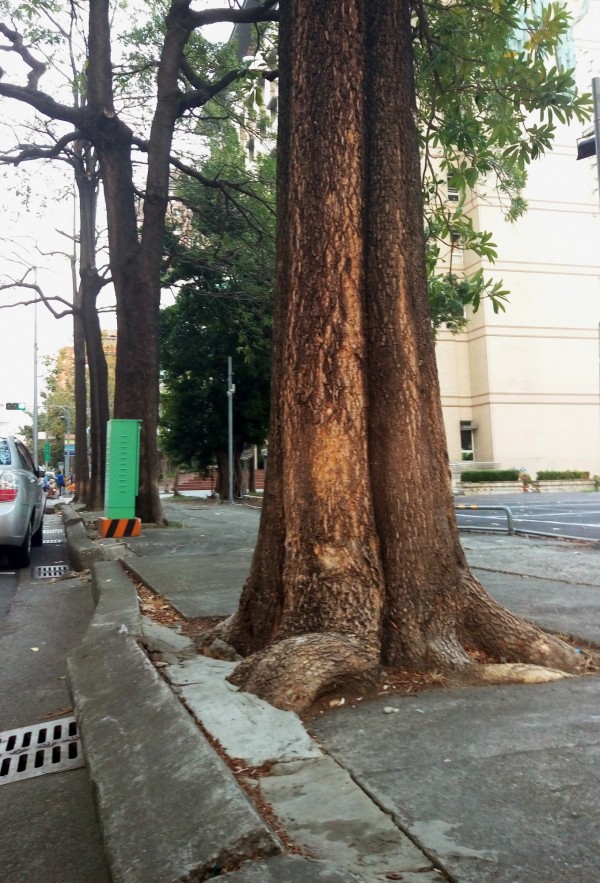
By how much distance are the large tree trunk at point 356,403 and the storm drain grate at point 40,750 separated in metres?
0.89

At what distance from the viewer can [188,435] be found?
2889 cm

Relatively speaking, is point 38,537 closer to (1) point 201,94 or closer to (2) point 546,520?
(1) point 201,94

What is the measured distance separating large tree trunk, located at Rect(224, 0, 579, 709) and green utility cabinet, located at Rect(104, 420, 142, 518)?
757 centimetres

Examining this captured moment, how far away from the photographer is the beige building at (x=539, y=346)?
1412 inches

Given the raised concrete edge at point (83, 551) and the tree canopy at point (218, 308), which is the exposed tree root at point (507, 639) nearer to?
the raised concrete edge at point (83, 551)

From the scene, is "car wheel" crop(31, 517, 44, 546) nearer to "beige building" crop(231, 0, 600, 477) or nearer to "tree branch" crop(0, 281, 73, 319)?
"tree branch" crop(0, 281, 73, 319)

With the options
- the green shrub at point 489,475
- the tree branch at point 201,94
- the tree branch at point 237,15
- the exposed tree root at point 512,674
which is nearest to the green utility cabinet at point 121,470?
the tree branch at point 201,94

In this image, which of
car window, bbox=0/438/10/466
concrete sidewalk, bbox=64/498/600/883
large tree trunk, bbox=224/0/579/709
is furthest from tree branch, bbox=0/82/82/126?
concrete sidewalk, bbox=64/498/600/883

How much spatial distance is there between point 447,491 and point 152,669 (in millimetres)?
1905

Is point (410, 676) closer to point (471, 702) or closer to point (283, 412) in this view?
point (471, 702)

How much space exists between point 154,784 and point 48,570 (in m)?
8.01

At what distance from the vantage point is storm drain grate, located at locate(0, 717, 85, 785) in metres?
3.46

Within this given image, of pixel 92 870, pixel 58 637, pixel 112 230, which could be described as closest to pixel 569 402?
pixel 112 230

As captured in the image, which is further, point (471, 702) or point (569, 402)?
point (569, 402)
